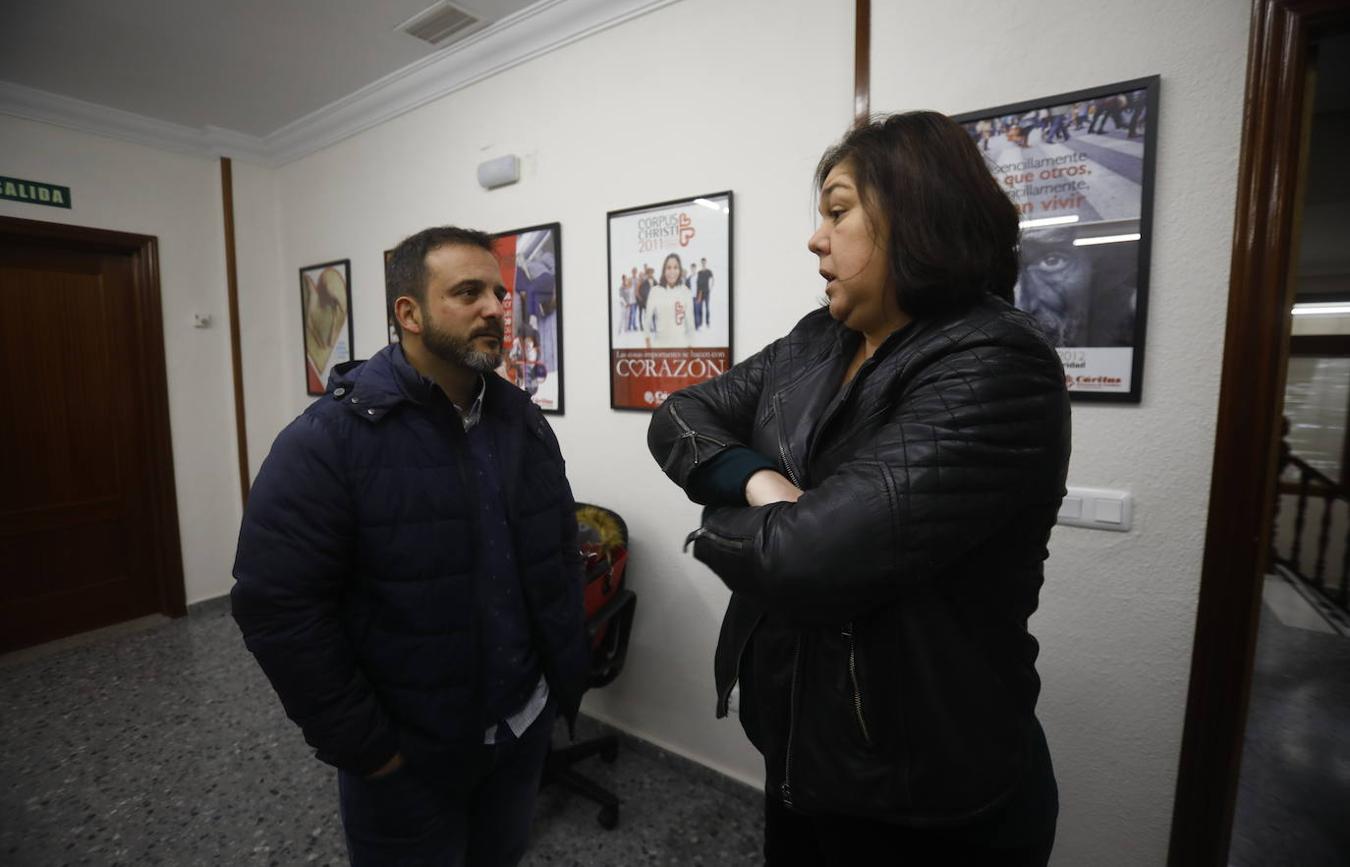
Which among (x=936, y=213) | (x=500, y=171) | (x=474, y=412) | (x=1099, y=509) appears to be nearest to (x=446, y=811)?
(x=474, y=412)

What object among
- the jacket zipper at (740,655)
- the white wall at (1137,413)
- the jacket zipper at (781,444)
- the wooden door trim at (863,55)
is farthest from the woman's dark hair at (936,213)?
the wooden door trim at (863,55)

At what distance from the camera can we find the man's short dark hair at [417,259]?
1.44m

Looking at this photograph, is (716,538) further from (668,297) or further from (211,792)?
(211,792)

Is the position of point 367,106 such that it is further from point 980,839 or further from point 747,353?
point 980,839

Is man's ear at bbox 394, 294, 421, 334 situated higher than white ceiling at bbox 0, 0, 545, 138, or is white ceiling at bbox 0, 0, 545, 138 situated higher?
white ceiling at bbox 0, 0, 545, 138

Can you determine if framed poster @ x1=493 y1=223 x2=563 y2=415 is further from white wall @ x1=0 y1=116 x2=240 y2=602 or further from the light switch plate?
white wall @ x1=0 y1=116 x2=240 y2=602

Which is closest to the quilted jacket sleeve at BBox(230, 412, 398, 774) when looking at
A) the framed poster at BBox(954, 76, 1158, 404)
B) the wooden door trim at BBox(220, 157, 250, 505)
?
the framed poster at BBox(954, 76, 1158, 404)

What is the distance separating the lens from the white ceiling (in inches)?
95.8

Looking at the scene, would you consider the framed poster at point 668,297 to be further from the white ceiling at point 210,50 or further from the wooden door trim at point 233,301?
the wooden door trim at point 233,301

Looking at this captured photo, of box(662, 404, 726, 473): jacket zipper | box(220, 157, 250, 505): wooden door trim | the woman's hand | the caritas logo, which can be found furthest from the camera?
box(220, 157, 250, 505): wooden door trim

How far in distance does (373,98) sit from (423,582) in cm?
291

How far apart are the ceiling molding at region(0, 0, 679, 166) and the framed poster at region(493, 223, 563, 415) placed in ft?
2.38

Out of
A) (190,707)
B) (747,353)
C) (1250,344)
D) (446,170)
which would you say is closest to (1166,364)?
(1250,344)

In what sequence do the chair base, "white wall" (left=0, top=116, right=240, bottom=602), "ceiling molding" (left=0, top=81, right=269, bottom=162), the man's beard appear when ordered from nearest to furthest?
the man's beard, the chair base, "ceiling molding" (left=0, top=81, right=269, bottom=162), "white wall" (left=0, top=116, right=240, bottom=602)
